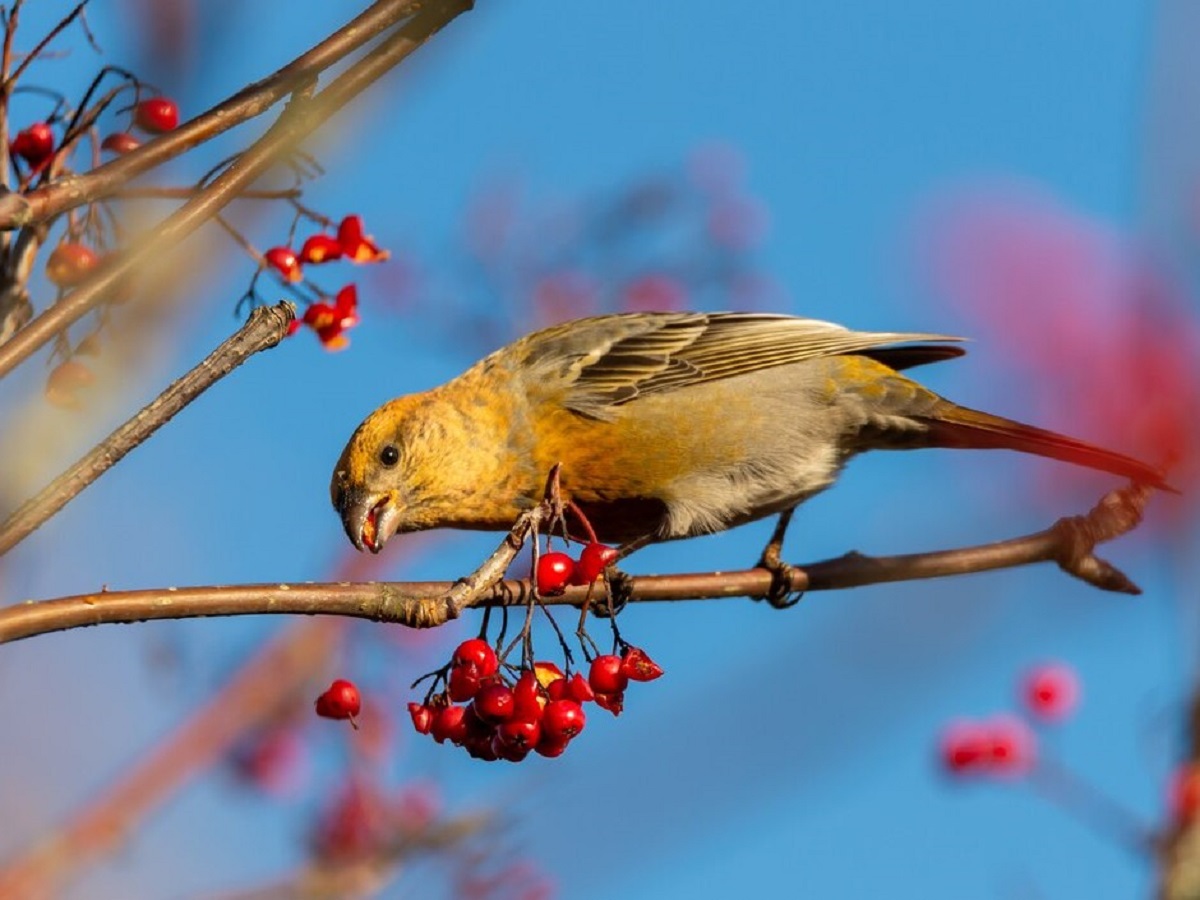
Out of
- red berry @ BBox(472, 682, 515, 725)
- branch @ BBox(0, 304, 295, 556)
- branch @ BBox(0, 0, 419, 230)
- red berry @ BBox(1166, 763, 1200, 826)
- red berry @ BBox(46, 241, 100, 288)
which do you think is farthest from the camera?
red berry @ BBox(46, 241, 100, 288)

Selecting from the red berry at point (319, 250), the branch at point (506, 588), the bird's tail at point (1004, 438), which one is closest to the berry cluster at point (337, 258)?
the red berry at point (319, 250)

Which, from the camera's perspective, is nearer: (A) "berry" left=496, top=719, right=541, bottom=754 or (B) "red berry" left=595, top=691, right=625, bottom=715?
(A) "berry" left=496, top=719, right=541, bottom=754

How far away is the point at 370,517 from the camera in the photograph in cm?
453

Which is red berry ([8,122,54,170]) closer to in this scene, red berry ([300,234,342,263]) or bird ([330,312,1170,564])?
red berry ([300,234,342,263])

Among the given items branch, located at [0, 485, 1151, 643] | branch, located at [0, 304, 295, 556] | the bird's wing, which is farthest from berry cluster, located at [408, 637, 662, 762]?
the bird's wing

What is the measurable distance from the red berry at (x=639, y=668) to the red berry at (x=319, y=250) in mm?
1257

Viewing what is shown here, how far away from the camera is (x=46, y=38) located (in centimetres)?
319

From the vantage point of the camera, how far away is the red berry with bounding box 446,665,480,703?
3070 mm

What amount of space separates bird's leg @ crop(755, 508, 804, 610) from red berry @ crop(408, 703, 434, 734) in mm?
1511

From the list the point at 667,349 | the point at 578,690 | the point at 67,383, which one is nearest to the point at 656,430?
the point at 667,349

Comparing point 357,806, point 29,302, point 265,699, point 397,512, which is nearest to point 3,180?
point 29,302

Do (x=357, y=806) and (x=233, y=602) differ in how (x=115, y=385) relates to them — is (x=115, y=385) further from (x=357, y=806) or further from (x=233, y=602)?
(x=357, y=806)

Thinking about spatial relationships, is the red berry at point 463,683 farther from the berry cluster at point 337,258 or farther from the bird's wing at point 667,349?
the bird's wing at point 667,349

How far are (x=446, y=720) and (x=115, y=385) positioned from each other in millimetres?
1059
